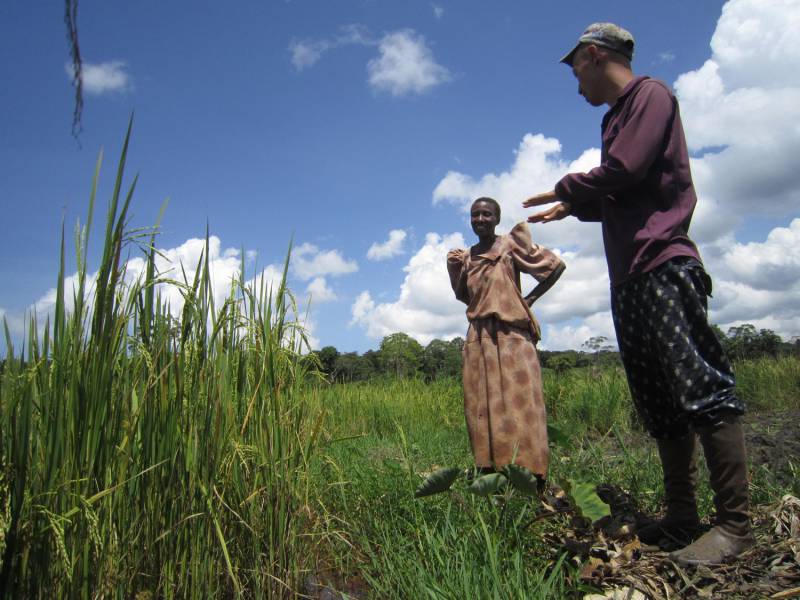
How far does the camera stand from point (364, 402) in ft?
26.9

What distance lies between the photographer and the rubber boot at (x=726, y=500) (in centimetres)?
223

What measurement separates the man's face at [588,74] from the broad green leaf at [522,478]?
Answer: 1673 mm

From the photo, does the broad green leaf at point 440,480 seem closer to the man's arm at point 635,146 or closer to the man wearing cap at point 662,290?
the man wearing cap at point 662,290

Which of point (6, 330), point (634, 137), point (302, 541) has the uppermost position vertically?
point (634, 137)

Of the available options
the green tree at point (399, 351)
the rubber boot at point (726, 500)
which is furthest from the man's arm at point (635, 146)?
the green tree at point (399, 351)

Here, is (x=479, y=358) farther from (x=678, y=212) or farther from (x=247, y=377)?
(x=247, y=377)

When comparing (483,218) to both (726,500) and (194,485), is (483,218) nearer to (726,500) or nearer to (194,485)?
(726,500)

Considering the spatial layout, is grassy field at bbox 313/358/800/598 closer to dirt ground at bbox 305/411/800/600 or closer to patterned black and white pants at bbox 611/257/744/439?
dirt ground at bbox 305/411/800/600

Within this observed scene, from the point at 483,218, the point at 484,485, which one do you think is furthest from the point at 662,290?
the point at 483,218

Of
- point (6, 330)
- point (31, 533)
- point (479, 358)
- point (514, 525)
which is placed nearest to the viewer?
point (31, 533)

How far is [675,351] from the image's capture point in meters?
2.28

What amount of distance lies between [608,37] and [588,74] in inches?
6.5

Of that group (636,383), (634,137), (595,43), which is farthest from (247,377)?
(595,43)

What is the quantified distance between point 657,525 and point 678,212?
137 cm
